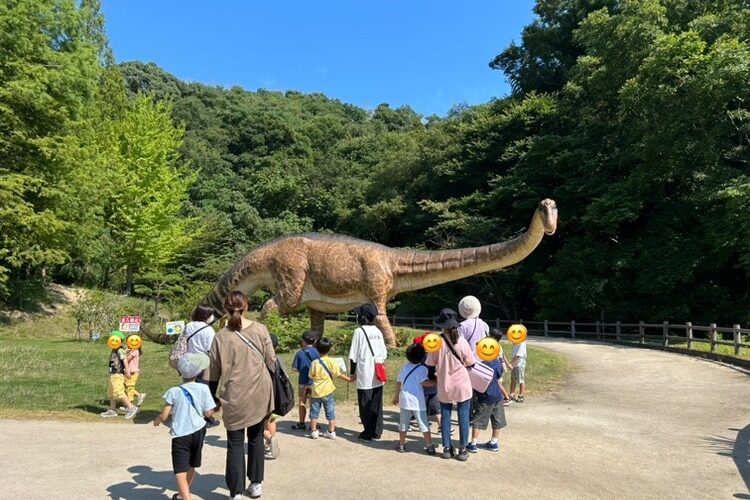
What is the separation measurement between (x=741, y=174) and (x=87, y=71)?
24.2 m

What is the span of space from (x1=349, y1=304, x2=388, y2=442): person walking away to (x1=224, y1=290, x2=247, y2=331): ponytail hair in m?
1.97

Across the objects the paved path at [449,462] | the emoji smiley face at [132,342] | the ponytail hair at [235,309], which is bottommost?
the paved path at [449,462]

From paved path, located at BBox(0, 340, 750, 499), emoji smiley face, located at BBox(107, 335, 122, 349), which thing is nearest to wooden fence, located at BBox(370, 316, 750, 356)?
paved path, located at BBox(0, 340, 750, 499)

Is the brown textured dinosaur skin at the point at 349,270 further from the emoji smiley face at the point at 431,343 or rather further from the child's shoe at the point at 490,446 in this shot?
the emoji smiley face at the point at 431,343

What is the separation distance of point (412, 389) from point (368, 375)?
0.56 metres

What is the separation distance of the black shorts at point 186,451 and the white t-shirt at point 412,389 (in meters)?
2.19

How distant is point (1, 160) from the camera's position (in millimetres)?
21297

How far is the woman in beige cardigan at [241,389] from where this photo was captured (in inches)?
162

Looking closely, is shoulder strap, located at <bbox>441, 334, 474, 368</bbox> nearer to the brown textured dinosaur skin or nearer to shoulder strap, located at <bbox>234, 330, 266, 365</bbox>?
shoulder strap, located at <bbox>234, 330, 266, 365</bbox>

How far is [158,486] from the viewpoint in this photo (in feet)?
14.9

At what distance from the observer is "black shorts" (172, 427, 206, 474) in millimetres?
3986

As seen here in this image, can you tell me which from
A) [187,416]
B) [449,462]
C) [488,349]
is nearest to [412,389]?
[449,462]

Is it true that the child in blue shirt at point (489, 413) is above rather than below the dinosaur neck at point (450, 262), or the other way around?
below

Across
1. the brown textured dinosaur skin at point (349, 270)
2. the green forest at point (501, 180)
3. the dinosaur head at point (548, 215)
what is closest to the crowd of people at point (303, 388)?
the dinosaur head at point (548, 215)
